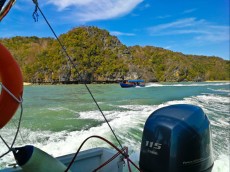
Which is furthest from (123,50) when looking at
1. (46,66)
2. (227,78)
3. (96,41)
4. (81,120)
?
(81,120)

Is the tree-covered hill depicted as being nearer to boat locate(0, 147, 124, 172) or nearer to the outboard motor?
boat locate(0, 147, 124, 172)

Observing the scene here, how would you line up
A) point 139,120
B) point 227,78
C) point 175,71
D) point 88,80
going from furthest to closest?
1. point 227,78
2. point 175,71
3. point 88,80
4. point 139,120

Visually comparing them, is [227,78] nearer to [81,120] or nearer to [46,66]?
[46,66]

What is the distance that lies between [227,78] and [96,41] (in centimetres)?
7277

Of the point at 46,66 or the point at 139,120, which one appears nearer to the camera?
the point at 139,120

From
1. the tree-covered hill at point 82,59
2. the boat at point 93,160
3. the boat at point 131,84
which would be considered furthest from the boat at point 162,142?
the tree-covered hill at point 82,59

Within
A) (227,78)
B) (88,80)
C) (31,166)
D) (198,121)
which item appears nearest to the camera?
(31,166)

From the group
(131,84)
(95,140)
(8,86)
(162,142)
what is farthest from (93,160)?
(131,84)

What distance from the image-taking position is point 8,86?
6.24 feet

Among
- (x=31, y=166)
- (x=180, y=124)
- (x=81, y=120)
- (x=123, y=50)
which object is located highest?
(x=123, y=50)

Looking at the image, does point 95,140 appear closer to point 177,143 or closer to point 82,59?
point 177,143

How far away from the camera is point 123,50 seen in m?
90.8

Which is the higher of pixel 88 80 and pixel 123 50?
pixel 123 50

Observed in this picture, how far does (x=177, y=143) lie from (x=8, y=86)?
1317mm
